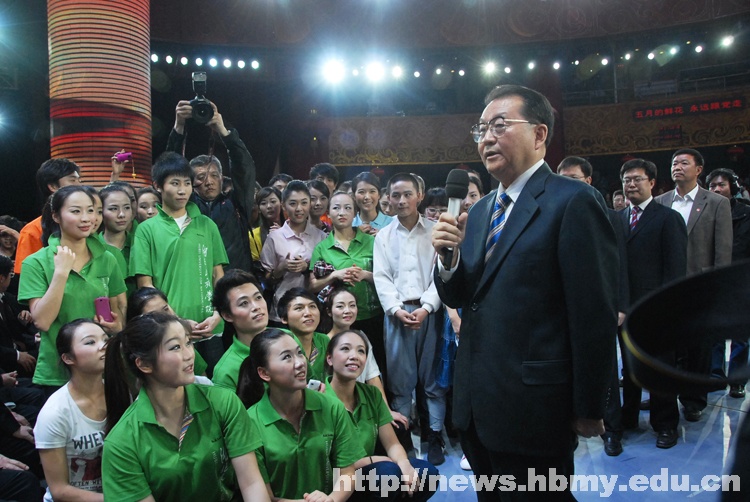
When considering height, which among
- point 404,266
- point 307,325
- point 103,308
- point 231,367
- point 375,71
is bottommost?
point 231,367

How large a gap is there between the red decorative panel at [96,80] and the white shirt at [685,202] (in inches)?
153

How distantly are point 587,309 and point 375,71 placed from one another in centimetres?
1000

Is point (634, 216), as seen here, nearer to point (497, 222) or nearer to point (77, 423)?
point (497, 222)

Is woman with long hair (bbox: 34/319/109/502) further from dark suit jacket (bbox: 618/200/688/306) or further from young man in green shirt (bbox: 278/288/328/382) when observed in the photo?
dark suit jacket (bbox: 618/200/688/306)

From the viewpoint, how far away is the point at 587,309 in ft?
4.25

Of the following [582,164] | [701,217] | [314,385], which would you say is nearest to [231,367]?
[314,385]

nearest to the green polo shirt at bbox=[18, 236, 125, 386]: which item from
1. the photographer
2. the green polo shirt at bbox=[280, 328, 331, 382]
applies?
the photographer

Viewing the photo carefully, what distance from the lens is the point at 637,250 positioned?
2.91 metres

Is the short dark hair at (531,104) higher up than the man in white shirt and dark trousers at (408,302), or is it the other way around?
the short dark hair at (531,104)

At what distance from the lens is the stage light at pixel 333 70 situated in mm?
9678

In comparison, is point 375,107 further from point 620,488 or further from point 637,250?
point 620,488

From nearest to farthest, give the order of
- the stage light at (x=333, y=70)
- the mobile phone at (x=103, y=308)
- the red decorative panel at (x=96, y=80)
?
the mobile phone at (x=103, y=308) < the red decorative panel at (x=96, y=80) < the stage light at (x=333, y=70)

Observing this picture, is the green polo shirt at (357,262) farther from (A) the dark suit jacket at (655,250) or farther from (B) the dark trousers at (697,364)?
(B) the dark trousers at (697,364)

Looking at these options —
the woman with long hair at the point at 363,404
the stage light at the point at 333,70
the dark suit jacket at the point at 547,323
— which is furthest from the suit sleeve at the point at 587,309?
the stage light at the point at 333,70
